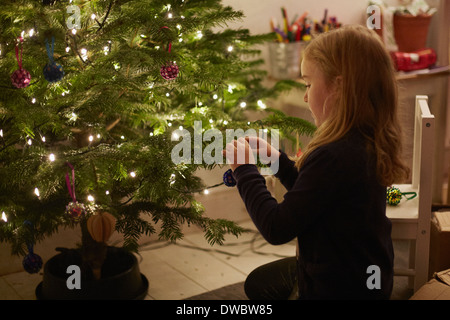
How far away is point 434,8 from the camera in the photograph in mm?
2791

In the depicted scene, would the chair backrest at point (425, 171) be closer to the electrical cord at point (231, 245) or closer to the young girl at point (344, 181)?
the young girl at point (344, 181)

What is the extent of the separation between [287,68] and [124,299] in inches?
49.3

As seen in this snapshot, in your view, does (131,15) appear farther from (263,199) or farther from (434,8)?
(434,8)

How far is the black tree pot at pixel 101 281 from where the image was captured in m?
1.68

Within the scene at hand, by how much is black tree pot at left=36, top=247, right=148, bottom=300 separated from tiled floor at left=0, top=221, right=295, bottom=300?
163mm

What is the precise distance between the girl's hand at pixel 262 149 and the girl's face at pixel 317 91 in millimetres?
157

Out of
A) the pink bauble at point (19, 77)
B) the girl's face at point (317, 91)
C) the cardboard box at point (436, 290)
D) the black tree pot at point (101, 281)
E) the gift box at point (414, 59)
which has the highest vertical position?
the pink bauble at point (19, 77)

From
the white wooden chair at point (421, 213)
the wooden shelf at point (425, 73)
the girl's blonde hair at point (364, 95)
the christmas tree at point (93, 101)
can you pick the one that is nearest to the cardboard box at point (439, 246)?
the white wooden chair at point (421, 213)

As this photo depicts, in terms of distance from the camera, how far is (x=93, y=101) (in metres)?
1.40

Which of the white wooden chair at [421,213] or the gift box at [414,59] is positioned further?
the gift box at [414,59]

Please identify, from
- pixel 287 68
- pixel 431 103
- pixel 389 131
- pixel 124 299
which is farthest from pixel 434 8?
pixel 124 299

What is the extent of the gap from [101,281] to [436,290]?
100cm

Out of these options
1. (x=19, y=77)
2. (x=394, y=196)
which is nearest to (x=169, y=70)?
(x=19, y=77)

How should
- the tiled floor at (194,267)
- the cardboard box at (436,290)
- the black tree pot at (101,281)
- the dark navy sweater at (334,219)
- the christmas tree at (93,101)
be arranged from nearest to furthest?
the dark navy sweater at (334,219), the christmas tree at (93,101), the cardboard box at (436,290), the black tree pot at (101,281), the tiled floor at (194,267)
